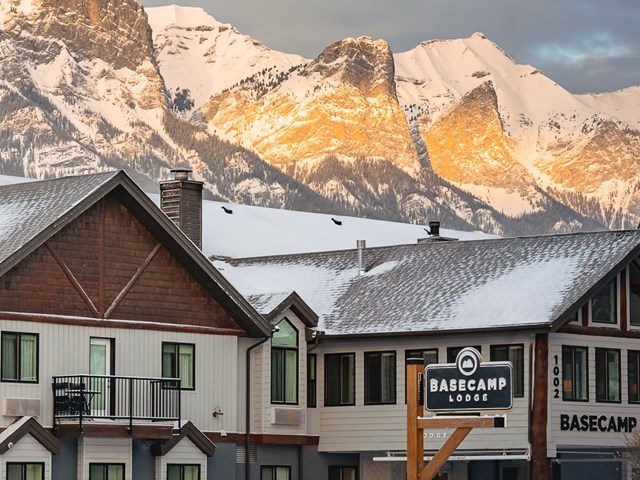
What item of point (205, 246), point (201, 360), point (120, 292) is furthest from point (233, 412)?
point (205, 246)

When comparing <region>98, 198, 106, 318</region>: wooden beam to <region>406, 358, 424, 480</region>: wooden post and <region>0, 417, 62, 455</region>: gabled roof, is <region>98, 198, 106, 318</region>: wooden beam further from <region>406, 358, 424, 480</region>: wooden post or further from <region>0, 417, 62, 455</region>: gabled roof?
<region>406, 358, 424, 480</region>: wooden post

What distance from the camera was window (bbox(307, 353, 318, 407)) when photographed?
51.6 metres

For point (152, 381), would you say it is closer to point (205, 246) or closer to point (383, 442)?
point (383, 442)

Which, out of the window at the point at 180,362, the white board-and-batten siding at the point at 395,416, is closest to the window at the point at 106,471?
the window at the point at 180,362

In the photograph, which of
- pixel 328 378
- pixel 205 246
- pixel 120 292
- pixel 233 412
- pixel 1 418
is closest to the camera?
pixel 1 418

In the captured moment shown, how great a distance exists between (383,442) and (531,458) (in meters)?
4.78

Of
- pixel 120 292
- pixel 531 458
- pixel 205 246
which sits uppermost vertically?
pixel 205 246

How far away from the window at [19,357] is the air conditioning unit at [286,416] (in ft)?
27.7

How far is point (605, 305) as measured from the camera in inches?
1956

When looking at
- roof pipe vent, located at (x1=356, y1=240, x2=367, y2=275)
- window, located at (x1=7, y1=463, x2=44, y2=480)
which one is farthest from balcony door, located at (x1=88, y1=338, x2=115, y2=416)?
roof pipe vent, located at (x1=356, y1=240, x2=367, y2=275)

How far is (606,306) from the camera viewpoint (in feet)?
163

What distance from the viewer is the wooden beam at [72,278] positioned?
144 ft

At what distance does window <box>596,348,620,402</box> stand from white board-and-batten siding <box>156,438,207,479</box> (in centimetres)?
1088

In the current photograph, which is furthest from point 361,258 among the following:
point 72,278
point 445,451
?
point 445,451
